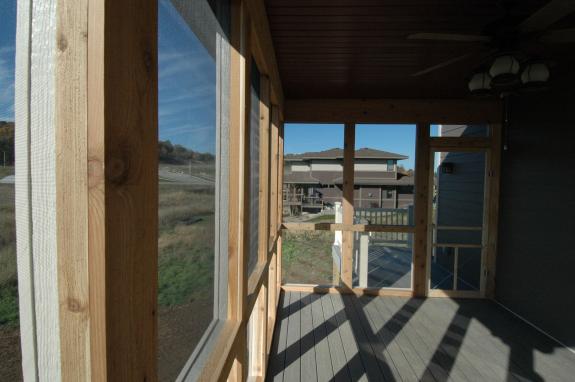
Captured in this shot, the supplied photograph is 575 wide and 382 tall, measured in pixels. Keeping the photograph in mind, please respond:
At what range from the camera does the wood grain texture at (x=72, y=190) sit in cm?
37

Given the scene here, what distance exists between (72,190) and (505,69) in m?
2.27

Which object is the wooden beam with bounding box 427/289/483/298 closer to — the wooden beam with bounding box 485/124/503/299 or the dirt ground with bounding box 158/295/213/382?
the wooden beam with bounding box 485/124/503/299

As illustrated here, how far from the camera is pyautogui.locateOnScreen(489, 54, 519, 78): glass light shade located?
1781 mm

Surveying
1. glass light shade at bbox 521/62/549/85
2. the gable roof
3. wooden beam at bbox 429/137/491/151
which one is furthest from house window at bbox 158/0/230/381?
wooden beam at bbox 429/137/491/151

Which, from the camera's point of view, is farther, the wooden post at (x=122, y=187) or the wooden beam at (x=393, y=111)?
the wooden beam at (x=393, y=111)

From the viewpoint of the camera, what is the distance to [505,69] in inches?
71.0

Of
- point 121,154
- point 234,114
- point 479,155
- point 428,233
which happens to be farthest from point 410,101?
point 121,154

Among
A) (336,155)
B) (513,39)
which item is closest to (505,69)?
(513,39)

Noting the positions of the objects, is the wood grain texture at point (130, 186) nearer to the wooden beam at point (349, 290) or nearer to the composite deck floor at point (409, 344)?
the composite deck floor at point (409, 344)

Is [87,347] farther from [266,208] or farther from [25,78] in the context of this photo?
[266,208]

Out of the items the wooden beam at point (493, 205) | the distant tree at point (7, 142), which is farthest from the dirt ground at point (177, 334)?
the wooden beam at point (493, 205)

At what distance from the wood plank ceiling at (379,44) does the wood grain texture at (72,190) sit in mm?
1799

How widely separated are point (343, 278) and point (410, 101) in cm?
249

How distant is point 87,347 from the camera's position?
0.38 meters
